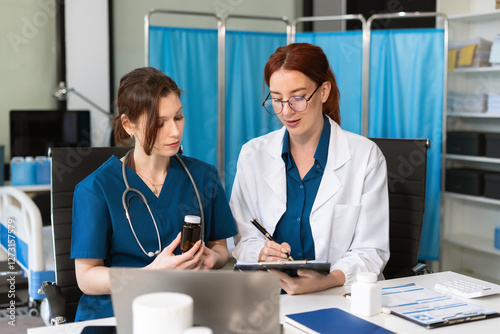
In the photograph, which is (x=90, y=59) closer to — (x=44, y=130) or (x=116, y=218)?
(x=44, y=130)

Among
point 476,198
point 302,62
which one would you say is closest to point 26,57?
point 302,62

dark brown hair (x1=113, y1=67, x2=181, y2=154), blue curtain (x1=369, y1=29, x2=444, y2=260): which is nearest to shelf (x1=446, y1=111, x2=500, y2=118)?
blue curtain (x1=369, y1=29, x2=444, y2=260)

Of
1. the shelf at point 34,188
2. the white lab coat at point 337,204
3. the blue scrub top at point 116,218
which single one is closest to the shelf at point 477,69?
Result: the white lab coat at point 337,204

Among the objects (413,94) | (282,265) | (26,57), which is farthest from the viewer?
(26,57)

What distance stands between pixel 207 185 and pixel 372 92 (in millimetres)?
1950

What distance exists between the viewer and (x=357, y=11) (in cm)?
461

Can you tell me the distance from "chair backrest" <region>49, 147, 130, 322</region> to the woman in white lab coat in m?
0.51

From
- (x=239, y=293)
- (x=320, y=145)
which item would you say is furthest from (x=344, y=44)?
(x=239, y=293)

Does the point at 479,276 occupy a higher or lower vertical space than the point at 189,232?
lower

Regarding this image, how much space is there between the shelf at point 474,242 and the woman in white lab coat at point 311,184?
2.09 m

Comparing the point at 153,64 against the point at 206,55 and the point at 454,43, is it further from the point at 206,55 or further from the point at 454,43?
the point at 454,43

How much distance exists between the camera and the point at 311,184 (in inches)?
75.9

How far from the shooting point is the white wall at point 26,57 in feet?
13.5

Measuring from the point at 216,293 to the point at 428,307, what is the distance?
630 millimetres
